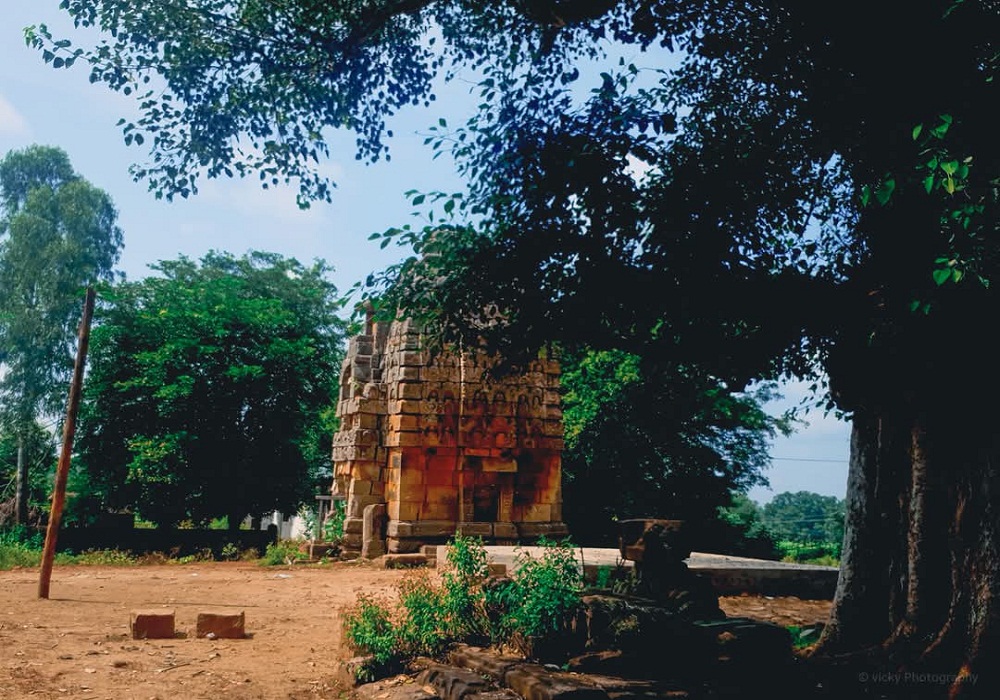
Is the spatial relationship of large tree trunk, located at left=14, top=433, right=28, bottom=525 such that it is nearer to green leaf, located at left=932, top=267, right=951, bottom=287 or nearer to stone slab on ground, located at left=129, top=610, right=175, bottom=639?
stone slab on ground, located at left=129, top=610, right=175, bottom=639

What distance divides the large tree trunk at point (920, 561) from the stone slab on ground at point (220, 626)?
644 cm

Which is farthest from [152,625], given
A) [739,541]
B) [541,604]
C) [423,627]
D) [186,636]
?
[739,541]

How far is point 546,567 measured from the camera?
22.8ft

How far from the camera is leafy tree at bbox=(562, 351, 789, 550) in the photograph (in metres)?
25.8

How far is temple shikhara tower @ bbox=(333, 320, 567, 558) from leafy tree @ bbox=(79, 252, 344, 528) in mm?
6875

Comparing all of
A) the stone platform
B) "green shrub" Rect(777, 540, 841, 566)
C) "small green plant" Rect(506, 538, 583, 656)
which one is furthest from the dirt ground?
"green shrub" Rect(777, 540, 841, 566)

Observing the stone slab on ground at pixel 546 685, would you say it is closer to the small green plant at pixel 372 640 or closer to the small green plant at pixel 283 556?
the small green plant at pixel 372 640

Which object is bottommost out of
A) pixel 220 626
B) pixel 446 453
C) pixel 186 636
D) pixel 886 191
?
pixel 186 636

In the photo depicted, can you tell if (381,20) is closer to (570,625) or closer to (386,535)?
(570,625)

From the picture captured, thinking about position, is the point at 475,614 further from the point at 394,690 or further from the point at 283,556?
the point at 283,556

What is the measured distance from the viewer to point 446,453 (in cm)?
1767

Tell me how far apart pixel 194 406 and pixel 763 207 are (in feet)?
63.0

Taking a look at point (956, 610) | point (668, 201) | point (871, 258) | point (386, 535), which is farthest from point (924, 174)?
point (386, 535)

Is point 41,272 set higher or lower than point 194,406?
higher
